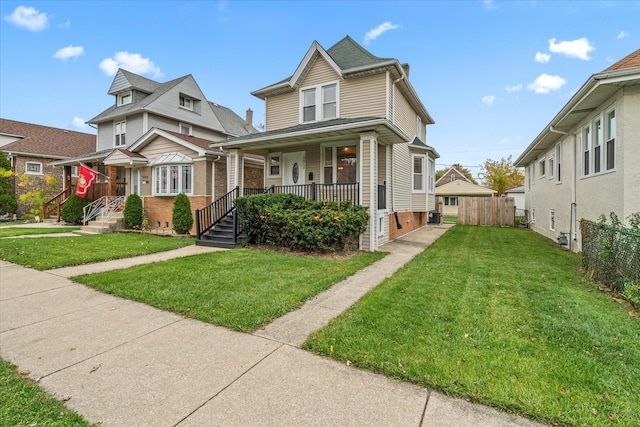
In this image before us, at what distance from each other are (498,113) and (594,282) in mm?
21822

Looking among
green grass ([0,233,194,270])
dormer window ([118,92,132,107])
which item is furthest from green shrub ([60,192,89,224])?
dormer window ([118,92,132,107])

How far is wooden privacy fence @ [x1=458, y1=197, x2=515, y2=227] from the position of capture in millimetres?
19016

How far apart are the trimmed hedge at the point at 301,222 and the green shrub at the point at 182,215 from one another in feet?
12.5

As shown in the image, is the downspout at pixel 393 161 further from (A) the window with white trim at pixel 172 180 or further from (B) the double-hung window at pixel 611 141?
(A) the window with white trim at pixel 172 180

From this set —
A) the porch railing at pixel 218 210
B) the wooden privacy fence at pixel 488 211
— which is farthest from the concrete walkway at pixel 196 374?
the wooden privacy fence at pixel 488 211

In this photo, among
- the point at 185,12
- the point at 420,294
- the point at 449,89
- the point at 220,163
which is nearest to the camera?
the point at 420,294

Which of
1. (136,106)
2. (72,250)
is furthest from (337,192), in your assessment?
(136,106)

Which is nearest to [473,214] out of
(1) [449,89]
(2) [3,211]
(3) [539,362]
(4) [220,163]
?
(1) [449,89]

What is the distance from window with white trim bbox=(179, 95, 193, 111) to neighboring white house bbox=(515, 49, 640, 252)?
2038cm

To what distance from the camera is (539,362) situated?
2.82 metres

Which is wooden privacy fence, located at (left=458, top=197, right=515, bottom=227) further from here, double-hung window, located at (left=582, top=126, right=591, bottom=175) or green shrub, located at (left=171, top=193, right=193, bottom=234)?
green shrub, located at (left=171, top=193, right=193, bottom=234)

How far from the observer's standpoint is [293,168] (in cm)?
1263

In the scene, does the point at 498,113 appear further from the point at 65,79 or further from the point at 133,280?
the point at 65,79

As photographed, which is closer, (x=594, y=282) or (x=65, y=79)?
(x=594, y=282)
